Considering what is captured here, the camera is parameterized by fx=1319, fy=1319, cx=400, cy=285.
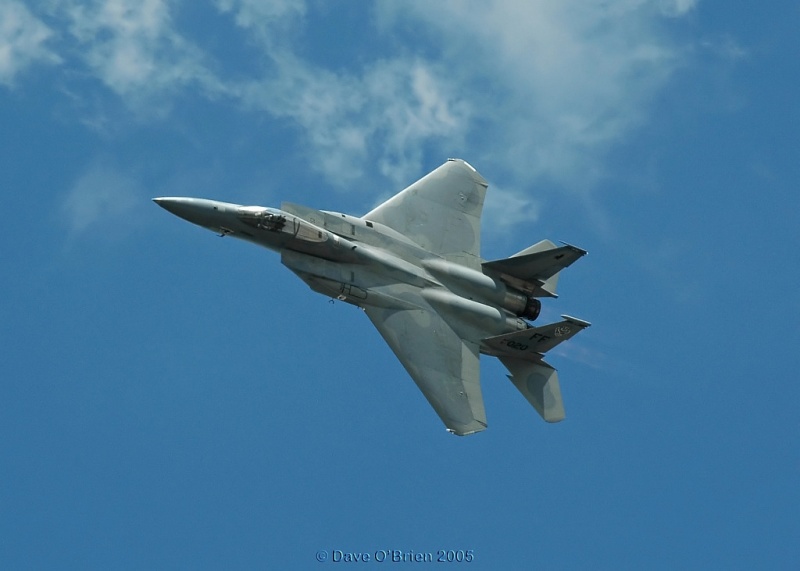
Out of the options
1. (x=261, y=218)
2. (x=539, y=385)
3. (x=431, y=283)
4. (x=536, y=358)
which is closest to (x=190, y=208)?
(x=261, y=218)

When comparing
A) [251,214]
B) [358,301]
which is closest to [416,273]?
[358,301]

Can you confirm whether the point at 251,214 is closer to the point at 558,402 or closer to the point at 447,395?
the point at 447,395

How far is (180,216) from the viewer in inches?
1582

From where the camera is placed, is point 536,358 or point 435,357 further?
point 536,358

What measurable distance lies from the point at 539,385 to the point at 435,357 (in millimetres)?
3663

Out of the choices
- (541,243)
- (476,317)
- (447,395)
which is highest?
(541,243)

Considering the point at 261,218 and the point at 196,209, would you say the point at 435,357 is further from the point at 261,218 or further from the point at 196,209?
the point at 196,209

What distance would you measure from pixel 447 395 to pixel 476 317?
111 inches

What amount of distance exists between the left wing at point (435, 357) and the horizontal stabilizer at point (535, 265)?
280 centimetres

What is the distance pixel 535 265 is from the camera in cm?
4306

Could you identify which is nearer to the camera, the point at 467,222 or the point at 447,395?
the point at 447,395

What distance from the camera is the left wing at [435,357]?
41.1 metres

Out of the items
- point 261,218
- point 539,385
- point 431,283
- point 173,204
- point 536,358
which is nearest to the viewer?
point 173,204

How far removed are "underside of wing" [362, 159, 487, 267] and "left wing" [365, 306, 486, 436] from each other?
2.84m
